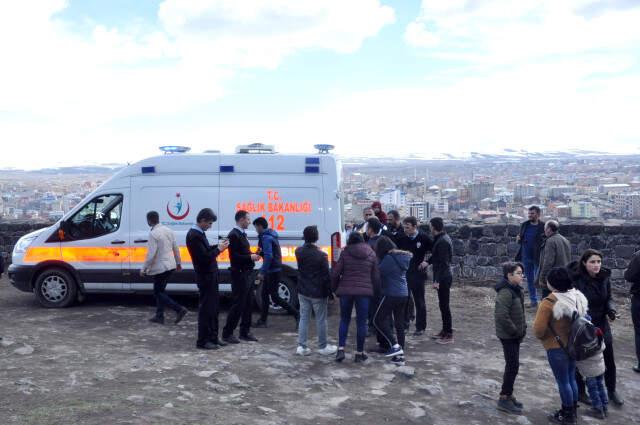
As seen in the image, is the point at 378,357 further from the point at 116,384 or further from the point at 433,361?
the point at 116,384

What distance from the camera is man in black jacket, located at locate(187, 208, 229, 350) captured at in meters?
7.48

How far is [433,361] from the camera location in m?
7.59

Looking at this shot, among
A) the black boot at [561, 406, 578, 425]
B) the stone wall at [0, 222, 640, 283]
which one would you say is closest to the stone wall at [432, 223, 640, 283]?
the stone wall at [0, 222, 640, 283]

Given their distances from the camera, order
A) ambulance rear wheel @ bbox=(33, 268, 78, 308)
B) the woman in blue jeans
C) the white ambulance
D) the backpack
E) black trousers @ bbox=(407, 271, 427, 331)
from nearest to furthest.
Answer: the backpack → the woman in blue jeans → black trousers @ bbox=(407, 271, 427, 331) → the white ambulance → ambulance rear wheel @ bbox=(33, 268, 78, 308)

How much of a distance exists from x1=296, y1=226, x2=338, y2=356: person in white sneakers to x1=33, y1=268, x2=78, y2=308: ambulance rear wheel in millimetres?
4216

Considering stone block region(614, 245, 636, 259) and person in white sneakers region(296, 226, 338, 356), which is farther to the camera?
stone block region(614, 245, 636, 259)

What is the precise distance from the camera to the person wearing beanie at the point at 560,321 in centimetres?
566

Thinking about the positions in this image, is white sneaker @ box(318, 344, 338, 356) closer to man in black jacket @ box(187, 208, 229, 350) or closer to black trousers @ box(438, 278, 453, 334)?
man in black jacket @ box(187, 208, 229, 350)

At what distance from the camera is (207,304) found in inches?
299

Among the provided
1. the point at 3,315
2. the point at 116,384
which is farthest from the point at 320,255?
the point at 3,315

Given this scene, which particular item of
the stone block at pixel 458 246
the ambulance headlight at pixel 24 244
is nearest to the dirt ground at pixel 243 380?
the ambulance headlight at pixel 24 244

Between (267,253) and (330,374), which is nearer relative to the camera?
(330,374)

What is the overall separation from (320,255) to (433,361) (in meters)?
1.83

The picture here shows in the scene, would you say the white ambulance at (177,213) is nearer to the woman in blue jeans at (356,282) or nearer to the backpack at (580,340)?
the woman in blue jeans at (356,282)
